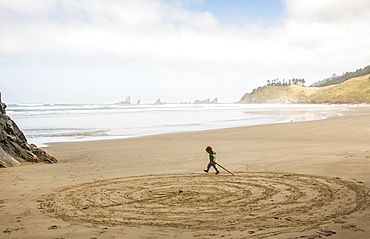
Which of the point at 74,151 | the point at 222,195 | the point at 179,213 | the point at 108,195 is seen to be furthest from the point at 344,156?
the point at 74,151

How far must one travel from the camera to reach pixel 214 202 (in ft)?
20.4

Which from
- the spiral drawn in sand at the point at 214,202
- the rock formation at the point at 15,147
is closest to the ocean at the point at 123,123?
the rock formation at the point at 15,147

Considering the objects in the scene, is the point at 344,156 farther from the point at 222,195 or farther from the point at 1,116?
the point at 1,116

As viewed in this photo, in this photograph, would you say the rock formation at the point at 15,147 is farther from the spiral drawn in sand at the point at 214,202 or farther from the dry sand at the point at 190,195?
the spiral drawn in sand at the point at 214,202

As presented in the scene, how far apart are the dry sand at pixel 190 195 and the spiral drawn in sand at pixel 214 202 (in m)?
0.02

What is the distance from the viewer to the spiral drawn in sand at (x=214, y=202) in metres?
4.98

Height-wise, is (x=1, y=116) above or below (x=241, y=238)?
above

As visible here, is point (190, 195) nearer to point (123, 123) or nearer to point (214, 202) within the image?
point (214, 202)

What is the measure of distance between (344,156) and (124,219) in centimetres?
981

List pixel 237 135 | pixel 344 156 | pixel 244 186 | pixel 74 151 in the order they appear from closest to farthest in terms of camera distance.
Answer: pixel 244 186, pixel 344 156, pixel 74 151, pixel 237 135

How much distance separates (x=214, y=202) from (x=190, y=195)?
31.0 inches

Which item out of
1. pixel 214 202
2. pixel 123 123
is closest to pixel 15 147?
pixel 214 202

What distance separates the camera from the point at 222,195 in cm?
679

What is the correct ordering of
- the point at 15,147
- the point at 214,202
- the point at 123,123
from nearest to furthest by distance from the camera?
the point at 214,202
the point at 15,147
the point at 123,123
